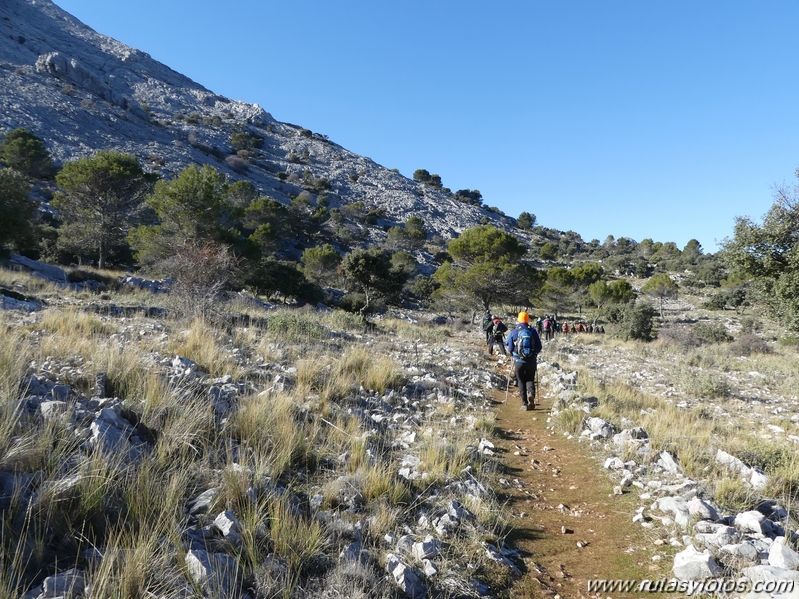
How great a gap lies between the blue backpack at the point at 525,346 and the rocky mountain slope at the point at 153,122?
55959 mm

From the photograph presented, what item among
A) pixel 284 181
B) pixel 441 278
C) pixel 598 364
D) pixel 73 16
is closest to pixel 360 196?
pixel 284 181

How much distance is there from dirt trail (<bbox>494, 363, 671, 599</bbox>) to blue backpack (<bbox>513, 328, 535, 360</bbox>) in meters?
2.20

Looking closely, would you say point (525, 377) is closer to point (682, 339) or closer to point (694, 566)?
point (694, 566)

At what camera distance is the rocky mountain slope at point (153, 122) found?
170ft

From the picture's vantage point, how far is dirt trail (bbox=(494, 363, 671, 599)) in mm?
3094

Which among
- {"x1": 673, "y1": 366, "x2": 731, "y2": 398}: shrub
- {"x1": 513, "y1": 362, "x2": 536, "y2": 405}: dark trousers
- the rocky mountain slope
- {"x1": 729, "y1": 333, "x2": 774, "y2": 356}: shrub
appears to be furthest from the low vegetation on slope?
the rocky mountain slope

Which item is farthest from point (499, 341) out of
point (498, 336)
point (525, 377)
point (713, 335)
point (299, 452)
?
point (713, 335)

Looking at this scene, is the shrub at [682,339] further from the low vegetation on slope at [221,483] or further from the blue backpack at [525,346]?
the low vegetation on slope at [221,483]

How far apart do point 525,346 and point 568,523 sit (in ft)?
15.1

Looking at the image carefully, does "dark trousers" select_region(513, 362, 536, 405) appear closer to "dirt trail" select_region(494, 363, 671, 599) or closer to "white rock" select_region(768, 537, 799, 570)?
"dirt trail" select_region(494, 363, 671, 599)

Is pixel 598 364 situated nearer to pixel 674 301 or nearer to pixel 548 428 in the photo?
pixel 548 428

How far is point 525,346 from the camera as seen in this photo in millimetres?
8250

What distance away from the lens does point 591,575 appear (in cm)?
313

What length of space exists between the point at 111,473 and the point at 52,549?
499 mm
